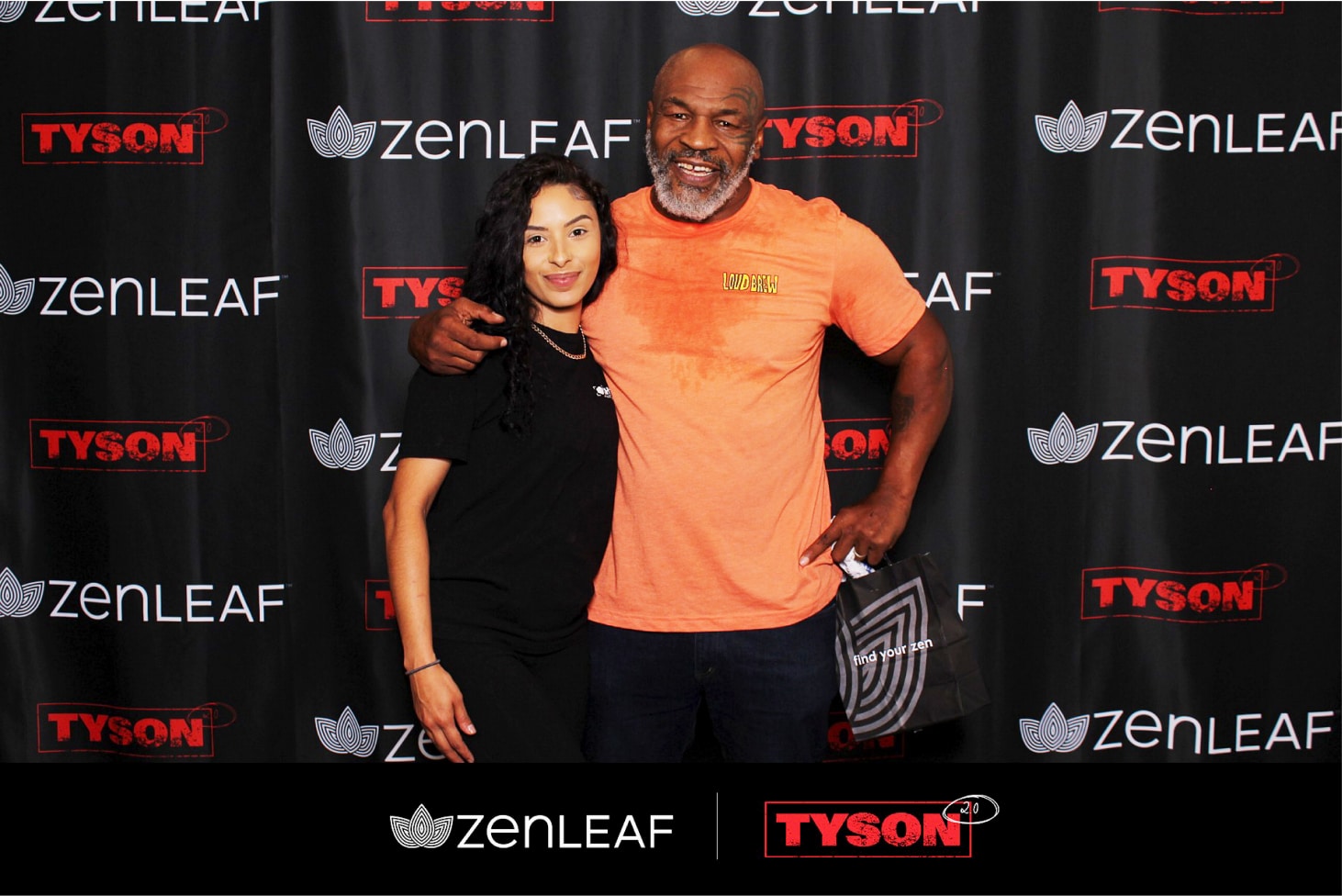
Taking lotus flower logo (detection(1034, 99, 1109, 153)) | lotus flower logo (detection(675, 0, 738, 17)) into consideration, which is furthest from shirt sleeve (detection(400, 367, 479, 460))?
lotus flower logo (detection(1034, 99, 1109, 153))

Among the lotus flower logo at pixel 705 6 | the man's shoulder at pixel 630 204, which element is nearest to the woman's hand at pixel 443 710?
the man's shoulder at pixel 630 204

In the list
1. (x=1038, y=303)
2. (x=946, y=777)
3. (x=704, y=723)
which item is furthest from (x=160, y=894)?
(x=1038, y=303)

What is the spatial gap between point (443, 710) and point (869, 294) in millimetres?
1108

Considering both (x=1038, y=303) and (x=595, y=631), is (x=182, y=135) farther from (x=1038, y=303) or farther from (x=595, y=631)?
(x=1038, y=303)

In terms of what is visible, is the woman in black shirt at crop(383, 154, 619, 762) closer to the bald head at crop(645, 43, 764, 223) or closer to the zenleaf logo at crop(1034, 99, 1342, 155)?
the bald head at crop(645, 43, 764, 223)

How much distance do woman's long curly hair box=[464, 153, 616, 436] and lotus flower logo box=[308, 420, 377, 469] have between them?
93cm

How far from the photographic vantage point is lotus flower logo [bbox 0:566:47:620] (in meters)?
2.74

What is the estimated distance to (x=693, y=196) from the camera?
203cm

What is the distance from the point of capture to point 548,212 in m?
1.83

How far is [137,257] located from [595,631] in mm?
1571

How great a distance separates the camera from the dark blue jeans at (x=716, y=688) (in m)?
2.02

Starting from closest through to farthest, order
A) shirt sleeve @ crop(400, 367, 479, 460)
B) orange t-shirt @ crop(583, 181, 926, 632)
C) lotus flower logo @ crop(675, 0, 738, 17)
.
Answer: shirt sleeve @ crop(400, 367, 479, 460), orange t-shirt @ crop(583, 181, 926, 632), lotus flower logo @ crop(675, 0, 738, 17)

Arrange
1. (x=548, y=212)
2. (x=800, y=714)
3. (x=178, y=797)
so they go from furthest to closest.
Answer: (x=178, y=797)
(x=800, y=714)
(x=548, y=212)

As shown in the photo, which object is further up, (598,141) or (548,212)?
(598,141)
